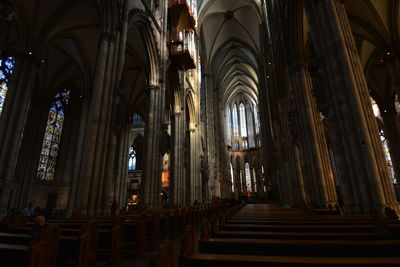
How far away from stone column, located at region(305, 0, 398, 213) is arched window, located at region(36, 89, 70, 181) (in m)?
18.8

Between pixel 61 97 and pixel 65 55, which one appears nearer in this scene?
pixel 65 55

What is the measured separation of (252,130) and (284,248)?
4072cm

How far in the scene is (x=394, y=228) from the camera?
224 centimetres

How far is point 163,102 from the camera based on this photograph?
11703 millimetres

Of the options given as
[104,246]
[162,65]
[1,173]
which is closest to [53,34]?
[162,65]

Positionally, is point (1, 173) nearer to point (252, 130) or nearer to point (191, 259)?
point (191, 259)

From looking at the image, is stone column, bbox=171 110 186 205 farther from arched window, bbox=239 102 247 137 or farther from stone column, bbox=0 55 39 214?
arched window, bbox=239 102 247 137

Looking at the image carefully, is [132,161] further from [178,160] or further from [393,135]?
[393,135]

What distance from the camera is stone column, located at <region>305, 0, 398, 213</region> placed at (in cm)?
456

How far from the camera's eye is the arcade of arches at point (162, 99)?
522 cm

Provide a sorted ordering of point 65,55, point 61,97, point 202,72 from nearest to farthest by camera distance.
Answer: point 65,55 → point 61,97 → point 202,72

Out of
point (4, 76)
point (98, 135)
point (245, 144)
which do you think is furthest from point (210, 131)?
→ point (98, 135)

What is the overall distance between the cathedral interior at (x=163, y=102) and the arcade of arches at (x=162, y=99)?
46 millimetres

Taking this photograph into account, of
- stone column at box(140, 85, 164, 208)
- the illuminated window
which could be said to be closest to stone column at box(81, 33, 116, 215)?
stone column at box(140, 85, 164, 208)
